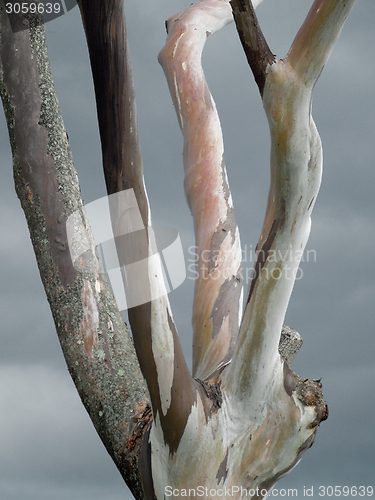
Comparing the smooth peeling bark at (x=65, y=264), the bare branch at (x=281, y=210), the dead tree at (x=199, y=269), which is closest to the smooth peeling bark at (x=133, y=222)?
the dead tree at (x=199, y=269)

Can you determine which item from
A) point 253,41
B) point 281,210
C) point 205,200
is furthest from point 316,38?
point 205,200

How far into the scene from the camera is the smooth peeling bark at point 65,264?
5.86 ft

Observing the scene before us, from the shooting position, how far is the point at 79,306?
1.89 metres

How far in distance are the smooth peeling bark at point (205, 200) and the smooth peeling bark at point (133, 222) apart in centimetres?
→ 38

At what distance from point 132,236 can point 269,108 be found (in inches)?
18.6

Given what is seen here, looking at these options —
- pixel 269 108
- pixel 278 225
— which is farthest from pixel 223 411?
pixel 269 108

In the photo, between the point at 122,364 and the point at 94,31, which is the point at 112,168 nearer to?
the point at 94,31

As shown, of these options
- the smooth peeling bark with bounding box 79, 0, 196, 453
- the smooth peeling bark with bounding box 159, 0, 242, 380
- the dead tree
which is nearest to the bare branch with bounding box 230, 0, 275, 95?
the dead tree

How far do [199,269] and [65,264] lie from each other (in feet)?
1.74

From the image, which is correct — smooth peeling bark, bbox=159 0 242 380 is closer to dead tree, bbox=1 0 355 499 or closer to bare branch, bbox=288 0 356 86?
dead tree, bbox=1 0 355 499

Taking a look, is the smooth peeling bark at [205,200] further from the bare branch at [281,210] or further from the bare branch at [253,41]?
the bare branch at [253,41]

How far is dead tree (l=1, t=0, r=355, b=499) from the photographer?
1286mm

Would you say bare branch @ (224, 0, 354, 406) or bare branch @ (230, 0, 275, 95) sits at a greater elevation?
bare branch @ (230, 0, 275, 95)

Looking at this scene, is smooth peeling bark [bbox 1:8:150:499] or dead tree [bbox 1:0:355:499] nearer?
dead tree [bbox 1:0:355:499]
